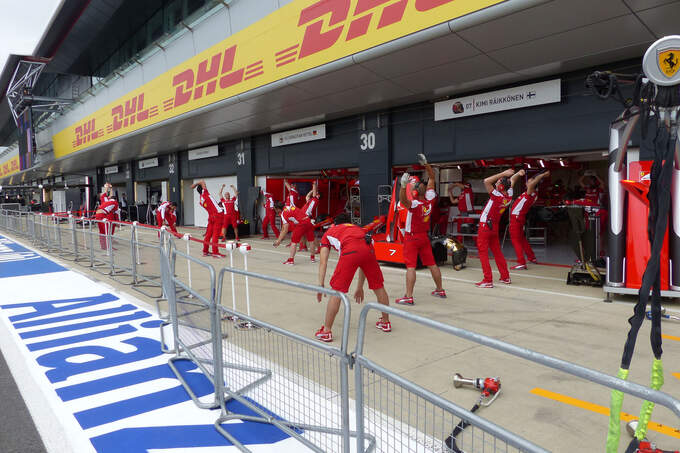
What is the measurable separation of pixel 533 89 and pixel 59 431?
32.0 feet

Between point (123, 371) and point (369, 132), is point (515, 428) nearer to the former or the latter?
point (123, 371)

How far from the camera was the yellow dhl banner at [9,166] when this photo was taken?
45.3 m

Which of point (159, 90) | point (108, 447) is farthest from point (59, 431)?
point (159, 90)

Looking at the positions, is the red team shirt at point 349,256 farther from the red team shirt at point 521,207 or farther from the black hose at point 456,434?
the red team shirt at point 521,207

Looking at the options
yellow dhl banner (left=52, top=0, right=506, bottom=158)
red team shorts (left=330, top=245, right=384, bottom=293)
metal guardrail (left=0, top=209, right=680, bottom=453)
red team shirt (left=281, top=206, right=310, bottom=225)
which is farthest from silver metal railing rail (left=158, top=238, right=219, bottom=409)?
red team shirt (left=281, top=206, right=310, bottom=225)

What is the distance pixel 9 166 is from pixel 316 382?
2371 inches

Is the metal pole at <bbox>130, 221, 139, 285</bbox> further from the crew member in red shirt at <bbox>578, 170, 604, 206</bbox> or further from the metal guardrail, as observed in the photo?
the crew member in red shirt at <bbox>578, 170, 604, 206</bbox>

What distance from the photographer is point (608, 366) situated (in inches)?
159

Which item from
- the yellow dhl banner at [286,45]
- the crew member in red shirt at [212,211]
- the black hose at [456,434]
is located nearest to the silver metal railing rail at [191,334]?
the black hose at [456,434]

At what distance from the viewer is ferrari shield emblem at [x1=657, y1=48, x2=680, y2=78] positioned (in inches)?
76.3

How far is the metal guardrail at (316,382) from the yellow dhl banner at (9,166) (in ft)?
162

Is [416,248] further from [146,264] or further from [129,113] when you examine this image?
[129,113]

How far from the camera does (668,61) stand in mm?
1963

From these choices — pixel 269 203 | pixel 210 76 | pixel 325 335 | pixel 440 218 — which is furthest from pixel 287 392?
pixel 269 203
